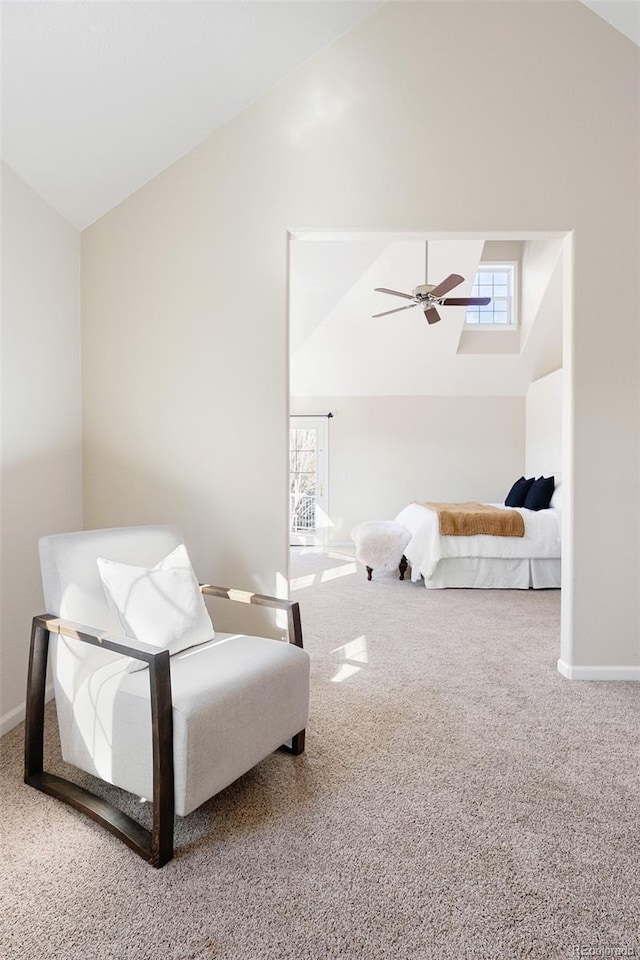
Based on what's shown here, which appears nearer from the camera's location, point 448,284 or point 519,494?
point 448,284

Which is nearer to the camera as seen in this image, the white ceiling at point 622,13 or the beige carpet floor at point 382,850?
the beige carpet floor at point 382,850

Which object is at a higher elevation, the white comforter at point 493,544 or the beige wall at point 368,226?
the beige wall at point 368,226

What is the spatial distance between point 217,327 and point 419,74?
1.72 meters

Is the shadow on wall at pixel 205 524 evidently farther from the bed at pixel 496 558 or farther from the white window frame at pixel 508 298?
the white window frame at pixel 508 298

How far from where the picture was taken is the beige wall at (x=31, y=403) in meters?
2.34

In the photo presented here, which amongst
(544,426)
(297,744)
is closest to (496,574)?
(544,426)

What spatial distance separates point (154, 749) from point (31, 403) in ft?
5.68

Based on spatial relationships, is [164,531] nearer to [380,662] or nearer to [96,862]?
[96,862]

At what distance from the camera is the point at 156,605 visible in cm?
198

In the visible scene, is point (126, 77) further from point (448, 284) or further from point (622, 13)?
point (448, 284)

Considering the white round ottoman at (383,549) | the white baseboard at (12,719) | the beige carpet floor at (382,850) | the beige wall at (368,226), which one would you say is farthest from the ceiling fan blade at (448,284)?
the white baseboard at (12,719)

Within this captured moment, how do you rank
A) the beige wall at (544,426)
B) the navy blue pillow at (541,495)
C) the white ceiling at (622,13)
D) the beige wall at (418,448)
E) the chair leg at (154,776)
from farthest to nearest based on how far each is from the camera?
1. the beige wall at (418,448)
2. the beige wall at (544,426)
3. the navy blue pillow at (541,495)
4. the white ceiling at (622,13)
5. the chair leg at (154,776)

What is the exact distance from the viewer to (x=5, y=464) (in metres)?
2.33

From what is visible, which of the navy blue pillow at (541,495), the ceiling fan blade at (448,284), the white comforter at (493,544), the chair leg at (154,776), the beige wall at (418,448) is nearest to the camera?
the chair leg at (154,776)
